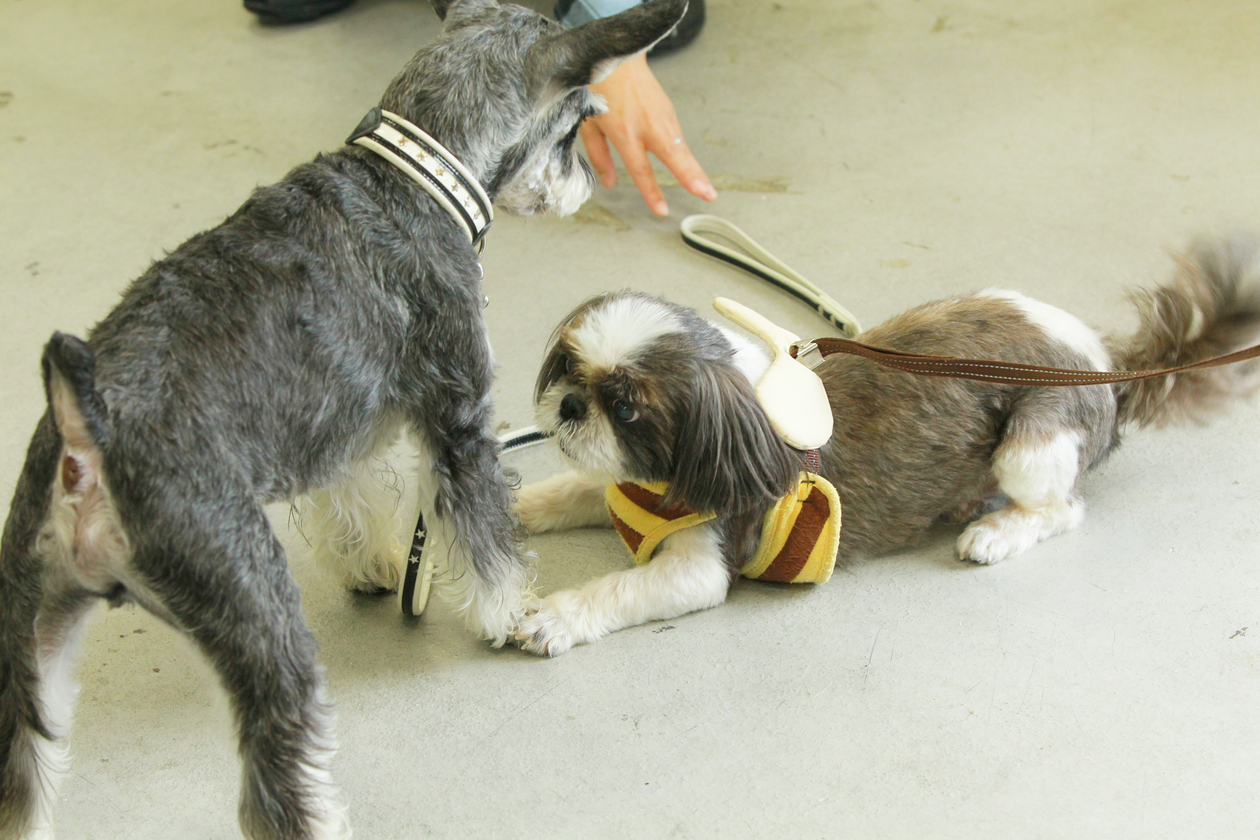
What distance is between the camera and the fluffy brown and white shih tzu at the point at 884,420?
171cm

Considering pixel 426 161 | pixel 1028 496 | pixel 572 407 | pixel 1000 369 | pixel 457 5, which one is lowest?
pixel 1028 496

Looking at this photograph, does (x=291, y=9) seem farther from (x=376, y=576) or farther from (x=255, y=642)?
(x=255, y=642)

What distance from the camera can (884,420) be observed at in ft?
6.44

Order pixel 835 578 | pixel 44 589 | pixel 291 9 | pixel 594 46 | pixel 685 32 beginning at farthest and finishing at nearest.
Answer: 1. pixel 291 9
2. pixel 685 32
3. pixel 835 578
4. pixel 594 46
5. pixel 44 589

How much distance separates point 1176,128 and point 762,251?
1.63 meters

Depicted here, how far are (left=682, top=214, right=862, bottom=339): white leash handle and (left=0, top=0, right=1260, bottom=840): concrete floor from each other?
0.05 metres

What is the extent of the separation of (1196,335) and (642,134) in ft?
5.59

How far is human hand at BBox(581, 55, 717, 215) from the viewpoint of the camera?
3.05 metres

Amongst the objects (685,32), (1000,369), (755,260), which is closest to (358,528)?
(1000,369)

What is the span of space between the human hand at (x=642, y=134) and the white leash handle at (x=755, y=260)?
0.13 metres

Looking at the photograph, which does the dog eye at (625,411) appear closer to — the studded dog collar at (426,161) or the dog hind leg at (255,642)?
the studded dog collar at (426,161)

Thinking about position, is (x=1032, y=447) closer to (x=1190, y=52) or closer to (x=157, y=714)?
(x=157, y=714)

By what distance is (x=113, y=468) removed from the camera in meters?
1.28

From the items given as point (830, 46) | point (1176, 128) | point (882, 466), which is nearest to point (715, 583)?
point (882, 466)
